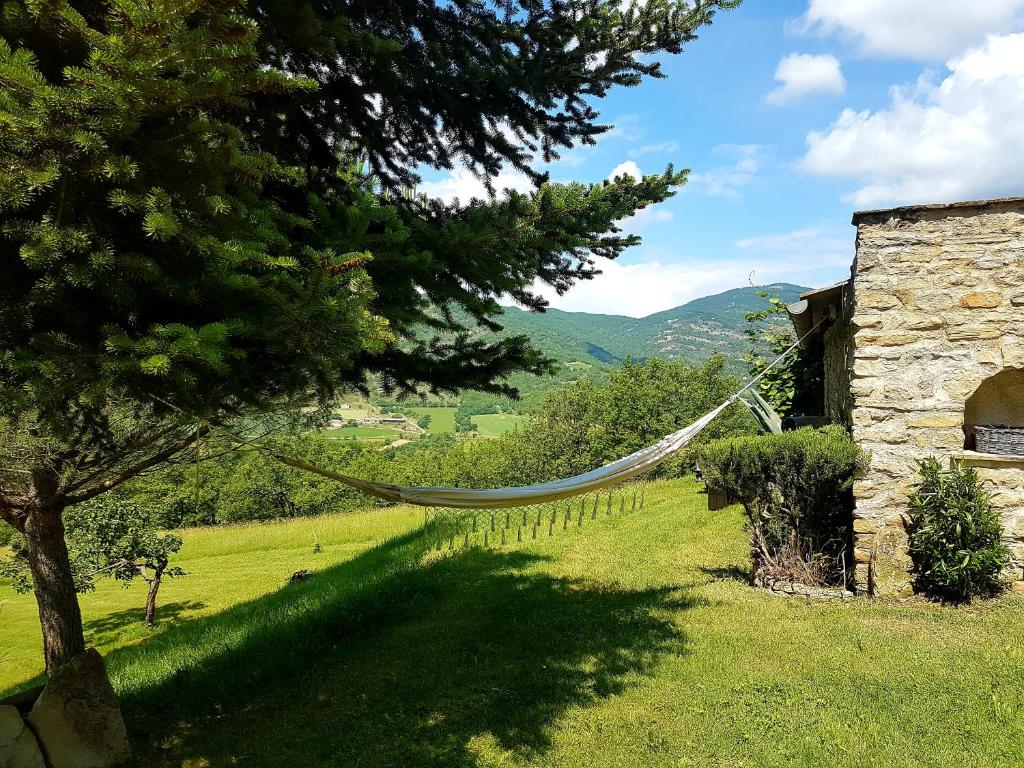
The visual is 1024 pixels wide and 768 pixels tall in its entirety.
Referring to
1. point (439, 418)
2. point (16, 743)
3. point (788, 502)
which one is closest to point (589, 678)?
point (788, 502)

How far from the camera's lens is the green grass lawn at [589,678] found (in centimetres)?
294

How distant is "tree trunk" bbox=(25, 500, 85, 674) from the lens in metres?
3.44

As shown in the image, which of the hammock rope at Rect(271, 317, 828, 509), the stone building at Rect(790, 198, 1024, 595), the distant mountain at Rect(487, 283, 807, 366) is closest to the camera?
the hammock rope at Rect(271, 317, 828, 509)

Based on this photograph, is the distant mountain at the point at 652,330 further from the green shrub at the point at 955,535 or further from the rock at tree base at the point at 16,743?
the rock at tree base at the point at 16,743

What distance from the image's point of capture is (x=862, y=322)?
4617 millimetres

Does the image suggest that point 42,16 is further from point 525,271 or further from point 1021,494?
point 1021,494

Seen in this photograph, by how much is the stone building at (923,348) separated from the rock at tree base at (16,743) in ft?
16.6

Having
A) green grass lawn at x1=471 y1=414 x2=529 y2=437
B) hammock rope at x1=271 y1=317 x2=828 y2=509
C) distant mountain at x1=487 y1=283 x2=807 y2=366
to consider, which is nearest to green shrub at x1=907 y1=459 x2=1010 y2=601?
hammock rope at x1=271 y1=317 x2=828 y2=509

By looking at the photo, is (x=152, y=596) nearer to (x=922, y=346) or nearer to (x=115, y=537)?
(x=115, y=537)

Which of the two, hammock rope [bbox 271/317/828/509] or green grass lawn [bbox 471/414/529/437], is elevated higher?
hammock rope [bbox 271/317/828/509]

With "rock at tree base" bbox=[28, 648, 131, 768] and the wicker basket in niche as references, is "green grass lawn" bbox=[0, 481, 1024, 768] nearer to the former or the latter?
"rock at tree base" bbox=[28, 648, 131, 768]

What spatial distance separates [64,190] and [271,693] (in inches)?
140

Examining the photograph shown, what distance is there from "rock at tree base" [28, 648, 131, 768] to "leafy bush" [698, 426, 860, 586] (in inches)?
164

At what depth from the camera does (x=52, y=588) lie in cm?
345
